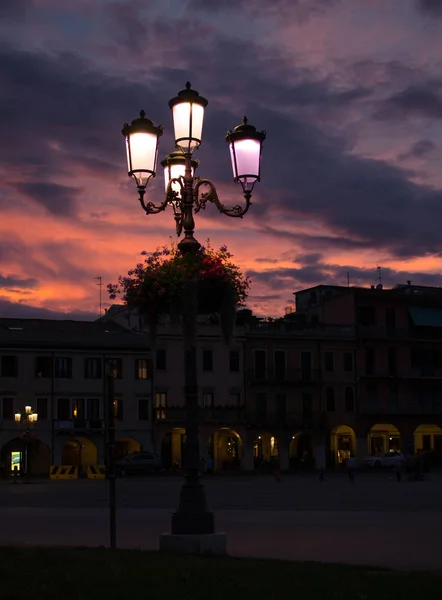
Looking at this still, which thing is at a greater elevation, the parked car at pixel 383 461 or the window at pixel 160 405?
the window at pixel 160 405

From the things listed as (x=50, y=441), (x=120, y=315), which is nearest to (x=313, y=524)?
(x=50, y=441)

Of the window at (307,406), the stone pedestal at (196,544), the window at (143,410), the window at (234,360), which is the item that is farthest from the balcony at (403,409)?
the stone pedestal at (196,544)

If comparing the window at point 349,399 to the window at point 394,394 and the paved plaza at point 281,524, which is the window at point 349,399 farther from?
the paved plaza at point 281,524

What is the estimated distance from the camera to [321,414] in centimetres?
7588

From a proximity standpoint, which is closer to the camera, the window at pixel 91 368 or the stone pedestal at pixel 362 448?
the window at pixel 91 368

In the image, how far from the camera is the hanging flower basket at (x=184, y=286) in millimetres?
14039

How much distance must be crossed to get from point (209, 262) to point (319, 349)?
208ft

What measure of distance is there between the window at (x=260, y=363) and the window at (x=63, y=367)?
14.6m

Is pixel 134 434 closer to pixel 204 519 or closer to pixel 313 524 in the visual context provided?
→ pixel 313 524

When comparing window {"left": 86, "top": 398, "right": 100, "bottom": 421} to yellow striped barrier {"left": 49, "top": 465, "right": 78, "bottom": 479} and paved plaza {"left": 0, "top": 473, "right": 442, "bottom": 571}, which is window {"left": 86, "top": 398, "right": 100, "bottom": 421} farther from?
paved plaza {"left": 0, "top": 473, "right": 442, "bottom": 571}

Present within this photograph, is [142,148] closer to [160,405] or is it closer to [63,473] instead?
[63,473]

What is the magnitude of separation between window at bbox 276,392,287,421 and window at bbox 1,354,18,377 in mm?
20328

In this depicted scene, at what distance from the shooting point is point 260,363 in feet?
246

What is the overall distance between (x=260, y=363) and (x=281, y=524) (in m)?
54.3
